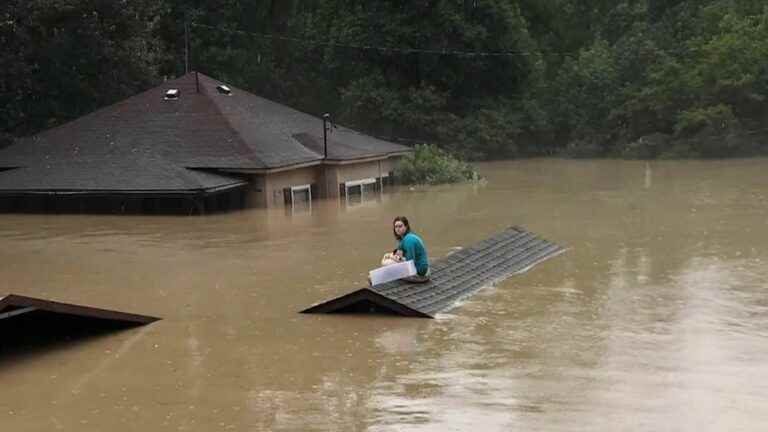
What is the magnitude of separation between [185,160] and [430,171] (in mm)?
13396

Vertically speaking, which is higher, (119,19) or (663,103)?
(119,19)

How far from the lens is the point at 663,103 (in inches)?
2418

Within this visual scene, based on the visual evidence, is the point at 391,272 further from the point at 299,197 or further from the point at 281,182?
the point at 299,197

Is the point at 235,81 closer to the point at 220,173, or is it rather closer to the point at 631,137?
the point at 631,137

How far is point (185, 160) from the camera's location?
38844mm

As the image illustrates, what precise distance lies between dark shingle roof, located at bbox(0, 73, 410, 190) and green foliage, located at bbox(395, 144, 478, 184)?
3608 mm

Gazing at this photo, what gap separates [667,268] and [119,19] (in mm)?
32647

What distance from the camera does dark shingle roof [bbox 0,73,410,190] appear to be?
124 ft

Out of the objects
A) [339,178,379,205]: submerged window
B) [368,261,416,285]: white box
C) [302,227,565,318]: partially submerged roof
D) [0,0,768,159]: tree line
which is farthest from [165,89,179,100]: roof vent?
[368,261,416,285]: white box

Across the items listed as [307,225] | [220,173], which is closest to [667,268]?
[307,225]

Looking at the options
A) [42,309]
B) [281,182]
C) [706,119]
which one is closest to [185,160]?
[281,182]

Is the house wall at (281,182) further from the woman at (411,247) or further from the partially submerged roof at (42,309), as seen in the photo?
the partially submerged roof at (42,309)

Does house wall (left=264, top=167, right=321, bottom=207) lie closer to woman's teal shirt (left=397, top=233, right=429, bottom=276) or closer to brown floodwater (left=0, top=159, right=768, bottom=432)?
brown floodwater (left=0, top=159, right=768, bottom=432)

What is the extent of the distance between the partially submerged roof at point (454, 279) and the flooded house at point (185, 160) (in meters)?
12.9
